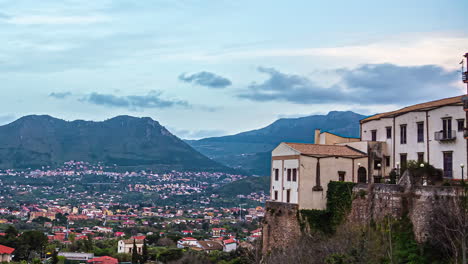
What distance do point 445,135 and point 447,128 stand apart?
393 mm

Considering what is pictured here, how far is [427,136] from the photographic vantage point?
107 ft

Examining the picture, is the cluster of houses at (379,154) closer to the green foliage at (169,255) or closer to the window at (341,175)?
the window at (341,175)

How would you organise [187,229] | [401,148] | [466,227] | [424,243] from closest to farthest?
1. [466,227]
2. [424,243]
3. [401,148]
4. [187,229]

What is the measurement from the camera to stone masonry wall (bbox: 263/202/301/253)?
34.6 metres

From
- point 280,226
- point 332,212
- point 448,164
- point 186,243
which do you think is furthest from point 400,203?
point 186,243

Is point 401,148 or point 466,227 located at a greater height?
point 401,148

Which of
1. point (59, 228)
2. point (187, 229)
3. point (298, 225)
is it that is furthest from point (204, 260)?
point (59, 228)

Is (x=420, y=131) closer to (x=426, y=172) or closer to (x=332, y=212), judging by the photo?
(x=426, y=172)

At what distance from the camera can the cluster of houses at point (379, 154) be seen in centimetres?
3078

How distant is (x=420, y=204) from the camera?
88.1ft

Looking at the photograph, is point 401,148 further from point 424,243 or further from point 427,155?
point 424,243

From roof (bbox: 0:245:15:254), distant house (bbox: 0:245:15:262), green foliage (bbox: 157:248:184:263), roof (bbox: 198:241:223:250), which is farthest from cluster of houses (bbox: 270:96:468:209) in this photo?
roof (bbox: 198:241:223:250)

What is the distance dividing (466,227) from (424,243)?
2.90 m

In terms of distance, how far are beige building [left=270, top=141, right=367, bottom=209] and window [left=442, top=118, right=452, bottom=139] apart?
221 inches
